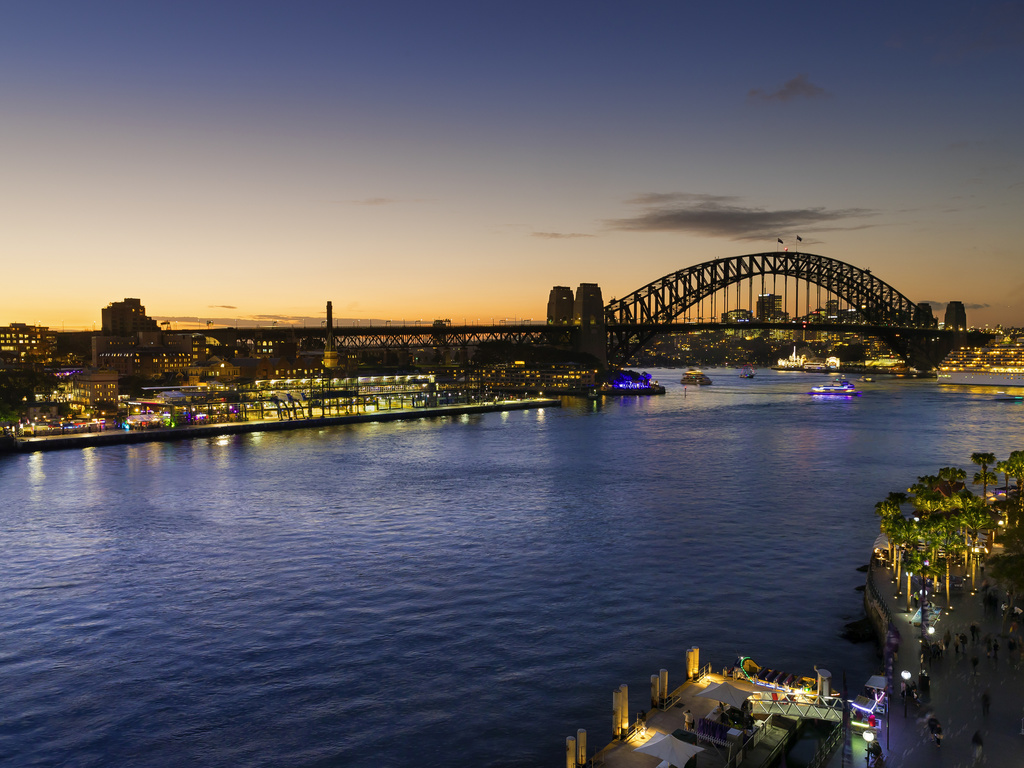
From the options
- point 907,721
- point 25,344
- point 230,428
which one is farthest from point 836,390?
point 25,344

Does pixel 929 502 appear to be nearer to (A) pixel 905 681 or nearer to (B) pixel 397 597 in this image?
(A) pixel 905 681

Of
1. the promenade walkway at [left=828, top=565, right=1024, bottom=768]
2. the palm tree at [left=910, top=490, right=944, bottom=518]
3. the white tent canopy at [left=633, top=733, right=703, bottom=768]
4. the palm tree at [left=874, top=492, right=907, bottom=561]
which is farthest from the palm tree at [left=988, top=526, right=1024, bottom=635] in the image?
the white tent canopy at [left=633, top=733, right=703, bottom=768]

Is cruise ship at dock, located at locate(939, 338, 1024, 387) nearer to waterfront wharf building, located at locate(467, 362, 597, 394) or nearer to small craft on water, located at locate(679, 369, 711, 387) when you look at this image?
small craft on water, located at locate(679, 369, 711, 387)

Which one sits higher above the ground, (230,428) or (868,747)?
(230,428)

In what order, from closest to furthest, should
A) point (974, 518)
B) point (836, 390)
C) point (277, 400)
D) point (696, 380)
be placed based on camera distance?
1. point (974, 518)
2. point (277, 400)
3. point (836, 390)
4. point (696, 380)

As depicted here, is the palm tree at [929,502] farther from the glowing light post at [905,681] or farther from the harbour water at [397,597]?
the glowing light post at [905,681]

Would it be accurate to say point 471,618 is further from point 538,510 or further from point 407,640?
point 538,510

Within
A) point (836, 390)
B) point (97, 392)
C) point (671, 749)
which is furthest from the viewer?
point (836, 390)
